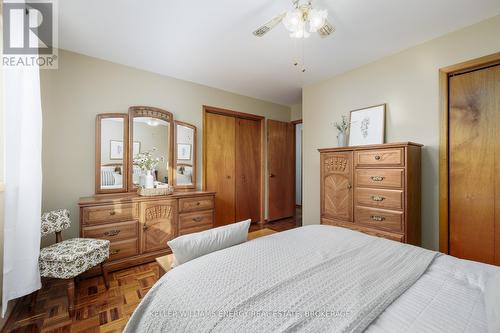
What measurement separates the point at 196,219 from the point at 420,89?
10.3 ft

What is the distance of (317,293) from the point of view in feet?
2.83

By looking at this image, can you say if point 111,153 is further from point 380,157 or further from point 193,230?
point 380,157

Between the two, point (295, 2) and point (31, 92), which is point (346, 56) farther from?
point (31, 92)

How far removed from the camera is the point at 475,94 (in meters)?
2.10

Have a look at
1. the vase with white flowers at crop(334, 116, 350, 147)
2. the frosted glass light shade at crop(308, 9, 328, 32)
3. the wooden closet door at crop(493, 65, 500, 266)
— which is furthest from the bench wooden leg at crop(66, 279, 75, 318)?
the wooden closet door at crop(493, 65, 500, 266)

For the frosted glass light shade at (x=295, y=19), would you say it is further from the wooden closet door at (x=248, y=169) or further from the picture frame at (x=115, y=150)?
the wooden closet door at (x=248, y=169)

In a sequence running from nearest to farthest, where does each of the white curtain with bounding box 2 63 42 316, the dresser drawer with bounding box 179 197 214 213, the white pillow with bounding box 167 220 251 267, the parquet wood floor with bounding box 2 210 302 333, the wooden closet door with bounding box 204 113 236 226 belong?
the white pillow with bounding box 167 220 251 267 → the white curtain with bounding box 2 63 42 316 → the parquet wood floor with bounding box 2 210 302 333 → the dresser drawer with bounding box 179 197 214 213 → the wooden closet door with bounding box 204 113 236 226

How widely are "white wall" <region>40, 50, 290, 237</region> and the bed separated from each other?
87.9 inches

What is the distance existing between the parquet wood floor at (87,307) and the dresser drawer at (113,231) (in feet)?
1.29

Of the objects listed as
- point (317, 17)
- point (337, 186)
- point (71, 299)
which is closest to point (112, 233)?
point (71, 299)

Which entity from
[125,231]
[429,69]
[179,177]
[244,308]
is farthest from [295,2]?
[125,231]

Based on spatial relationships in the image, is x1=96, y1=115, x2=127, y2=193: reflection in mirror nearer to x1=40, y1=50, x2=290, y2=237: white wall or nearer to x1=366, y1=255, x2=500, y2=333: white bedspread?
x1=40, y1=50, x2=290, y2=237: white wall

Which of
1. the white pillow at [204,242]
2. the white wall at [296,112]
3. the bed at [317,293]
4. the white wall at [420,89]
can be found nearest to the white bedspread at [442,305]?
the bed at [317,293]

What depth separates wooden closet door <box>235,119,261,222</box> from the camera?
4105 millimetres
